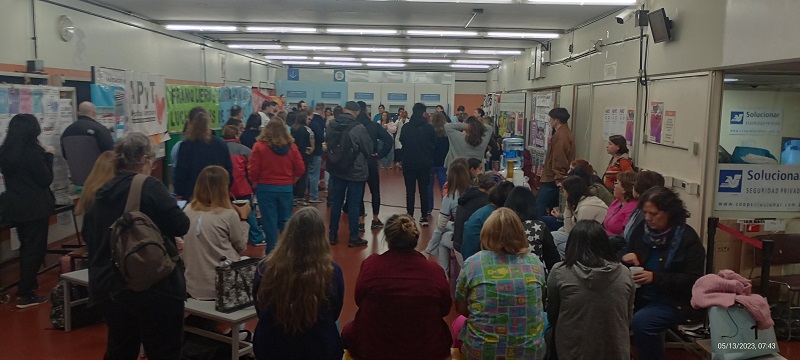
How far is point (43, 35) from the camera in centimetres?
649

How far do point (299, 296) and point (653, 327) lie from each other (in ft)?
6.91

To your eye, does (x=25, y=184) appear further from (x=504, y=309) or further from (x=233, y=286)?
(x=504, y=309)

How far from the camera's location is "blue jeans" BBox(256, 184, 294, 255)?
19.6 ft

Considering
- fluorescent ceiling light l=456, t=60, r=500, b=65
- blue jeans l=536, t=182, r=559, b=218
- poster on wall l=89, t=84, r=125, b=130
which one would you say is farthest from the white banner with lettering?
fluorescent ceiling light l=456, t=60, r=500, b=65

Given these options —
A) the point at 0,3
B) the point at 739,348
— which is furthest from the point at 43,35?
the point at 739,348

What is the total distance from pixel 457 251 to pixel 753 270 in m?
2.52

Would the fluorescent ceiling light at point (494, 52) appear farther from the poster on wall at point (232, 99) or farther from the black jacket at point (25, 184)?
the black jacket at point (25, 184)

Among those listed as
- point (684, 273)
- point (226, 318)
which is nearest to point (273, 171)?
point (226, 318)

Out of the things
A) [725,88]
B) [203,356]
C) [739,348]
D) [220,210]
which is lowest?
[203,356]

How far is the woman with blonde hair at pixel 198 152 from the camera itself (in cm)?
551

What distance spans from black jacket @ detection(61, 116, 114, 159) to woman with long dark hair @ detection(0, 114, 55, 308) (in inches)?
30.6

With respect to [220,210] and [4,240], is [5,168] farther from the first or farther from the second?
[220,210]

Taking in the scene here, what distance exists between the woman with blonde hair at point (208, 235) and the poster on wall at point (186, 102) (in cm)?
554

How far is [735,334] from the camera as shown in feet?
10.4
